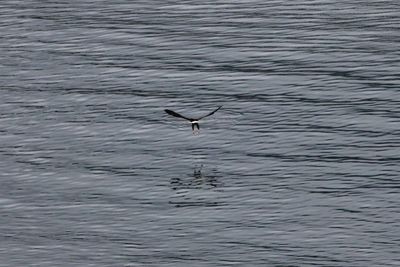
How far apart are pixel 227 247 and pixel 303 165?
42.6ft

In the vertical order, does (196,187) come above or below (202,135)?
below

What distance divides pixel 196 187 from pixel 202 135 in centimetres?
966

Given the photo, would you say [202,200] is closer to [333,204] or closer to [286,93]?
[333,204]

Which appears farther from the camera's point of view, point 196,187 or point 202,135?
point 202,135

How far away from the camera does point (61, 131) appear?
320 feet

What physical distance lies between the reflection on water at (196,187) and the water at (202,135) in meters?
0.16

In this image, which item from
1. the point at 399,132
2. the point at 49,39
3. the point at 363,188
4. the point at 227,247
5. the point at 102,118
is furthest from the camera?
the point at 49,39

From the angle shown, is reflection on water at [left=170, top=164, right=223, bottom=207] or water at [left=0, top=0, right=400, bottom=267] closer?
water at [left=0, top=0, right=400, bottom=267]

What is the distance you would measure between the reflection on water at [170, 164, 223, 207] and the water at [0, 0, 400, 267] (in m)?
0.16

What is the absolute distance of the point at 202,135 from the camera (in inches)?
3730

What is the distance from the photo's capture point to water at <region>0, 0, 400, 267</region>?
77750mm

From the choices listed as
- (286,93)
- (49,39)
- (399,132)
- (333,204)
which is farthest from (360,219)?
→ (49,39)

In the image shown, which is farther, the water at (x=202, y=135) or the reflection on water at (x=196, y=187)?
the reflection on water at (x=196, y=187)

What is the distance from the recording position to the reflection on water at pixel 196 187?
8350 cm
